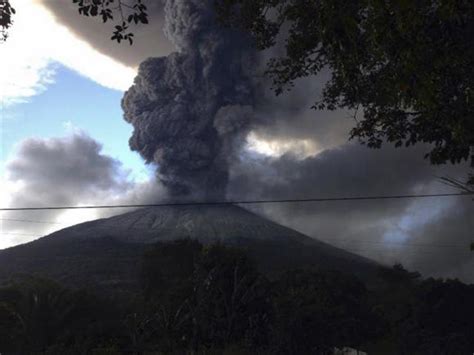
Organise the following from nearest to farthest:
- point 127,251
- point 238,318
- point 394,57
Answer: point 394,57
point 238,318
point 127,251

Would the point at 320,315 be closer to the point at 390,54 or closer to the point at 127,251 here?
the point at 390,54

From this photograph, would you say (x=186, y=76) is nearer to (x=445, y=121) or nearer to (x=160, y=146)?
(x=160, y=146)

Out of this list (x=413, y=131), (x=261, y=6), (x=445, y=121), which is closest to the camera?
(x=445, y=121)

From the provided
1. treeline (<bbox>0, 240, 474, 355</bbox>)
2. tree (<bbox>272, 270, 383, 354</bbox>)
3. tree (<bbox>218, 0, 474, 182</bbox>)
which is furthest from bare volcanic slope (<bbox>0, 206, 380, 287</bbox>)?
tree (<bbox>218, 0, 474, 182</bbox>)

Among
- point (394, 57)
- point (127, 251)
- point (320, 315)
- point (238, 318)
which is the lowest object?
point (238, 318)

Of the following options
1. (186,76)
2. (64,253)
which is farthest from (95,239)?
(186,76)

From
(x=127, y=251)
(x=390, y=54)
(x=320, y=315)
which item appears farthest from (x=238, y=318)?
(x=127, y=251)
